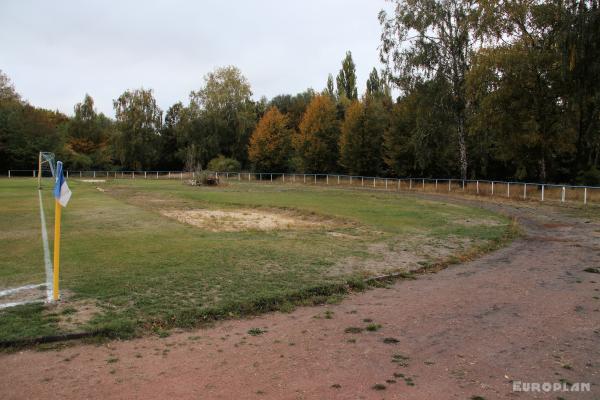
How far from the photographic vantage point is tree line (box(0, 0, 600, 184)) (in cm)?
2781

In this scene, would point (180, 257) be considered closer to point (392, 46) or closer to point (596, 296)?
point (596, 296)

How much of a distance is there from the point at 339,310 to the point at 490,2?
28786mm

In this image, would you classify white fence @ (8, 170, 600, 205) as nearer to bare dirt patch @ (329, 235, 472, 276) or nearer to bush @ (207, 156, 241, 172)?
bush @ (207, 156, 241, 172)

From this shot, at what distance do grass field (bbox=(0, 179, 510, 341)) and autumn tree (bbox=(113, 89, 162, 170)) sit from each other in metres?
52.0

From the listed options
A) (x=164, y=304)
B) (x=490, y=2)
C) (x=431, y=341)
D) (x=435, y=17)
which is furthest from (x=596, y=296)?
(x=435, y=17)

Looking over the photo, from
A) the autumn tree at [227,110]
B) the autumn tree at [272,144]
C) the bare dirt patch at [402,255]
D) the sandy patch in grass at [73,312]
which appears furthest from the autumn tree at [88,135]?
the sandy patch in grass at [73,312]

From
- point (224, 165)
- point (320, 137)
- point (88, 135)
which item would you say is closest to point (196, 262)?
point (320, 137)

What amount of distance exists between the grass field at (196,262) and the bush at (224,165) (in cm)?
4325

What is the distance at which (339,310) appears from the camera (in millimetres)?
6688

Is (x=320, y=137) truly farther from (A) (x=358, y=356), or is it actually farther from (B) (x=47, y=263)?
(A) (x=358, y=356)

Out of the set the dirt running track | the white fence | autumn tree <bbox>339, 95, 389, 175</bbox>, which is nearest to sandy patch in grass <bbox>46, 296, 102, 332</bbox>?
the dirt running track

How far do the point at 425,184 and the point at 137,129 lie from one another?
46.2m

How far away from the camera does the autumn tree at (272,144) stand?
5894 cm

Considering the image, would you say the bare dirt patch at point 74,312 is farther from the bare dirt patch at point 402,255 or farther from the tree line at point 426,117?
the tree line at point 426,117
